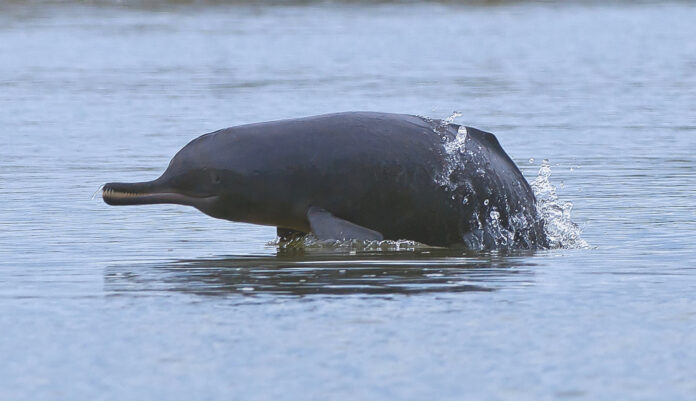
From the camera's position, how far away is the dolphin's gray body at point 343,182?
12.8 meters

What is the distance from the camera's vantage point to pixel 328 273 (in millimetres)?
11742

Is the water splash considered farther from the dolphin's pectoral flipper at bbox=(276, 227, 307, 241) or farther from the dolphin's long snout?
the dolphin's long snout

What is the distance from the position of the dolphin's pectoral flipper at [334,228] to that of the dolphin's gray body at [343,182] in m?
0.01

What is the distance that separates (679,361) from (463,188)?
4356mm

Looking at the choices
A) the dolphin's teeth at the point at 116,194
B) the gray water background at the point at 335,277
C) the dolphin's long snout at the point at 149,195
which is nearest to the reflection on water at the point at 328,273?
the gray water background at the point at 335,277

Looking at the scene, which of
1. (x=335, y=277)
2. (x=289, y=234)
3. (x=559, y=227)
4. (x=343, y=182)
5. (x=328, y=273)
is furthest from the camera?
(x=559, y=227)

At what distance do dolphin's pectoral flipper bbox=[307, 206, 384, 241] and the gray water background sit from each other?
0.48 ft

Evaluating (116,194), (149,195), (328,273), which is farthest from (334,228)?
(116,194)

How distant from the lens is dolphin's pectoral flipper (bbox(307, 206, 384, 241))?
41.0ft

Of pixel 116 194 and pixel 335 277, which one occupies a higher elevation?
pixel 116 194

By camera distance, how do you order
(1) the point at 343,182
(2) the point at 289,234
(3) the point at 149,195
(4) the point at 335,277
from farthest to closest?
(2) the point at 289,234
(3) the point at 149,195
(1) the point at 343,182
(4) the point at 335,277

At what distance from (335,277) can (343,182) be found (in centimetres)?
146

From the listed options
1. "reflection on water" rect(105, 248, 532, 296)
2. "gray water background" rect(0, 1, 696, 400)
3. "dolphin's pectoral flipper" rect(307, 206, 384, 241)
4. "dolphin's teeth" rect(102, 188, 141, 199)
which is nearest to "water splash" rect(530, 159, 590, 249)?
"gray water background" rect(0, 1, 696, 400)

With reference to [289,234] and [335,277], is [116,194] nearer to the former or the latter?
[289,234]
